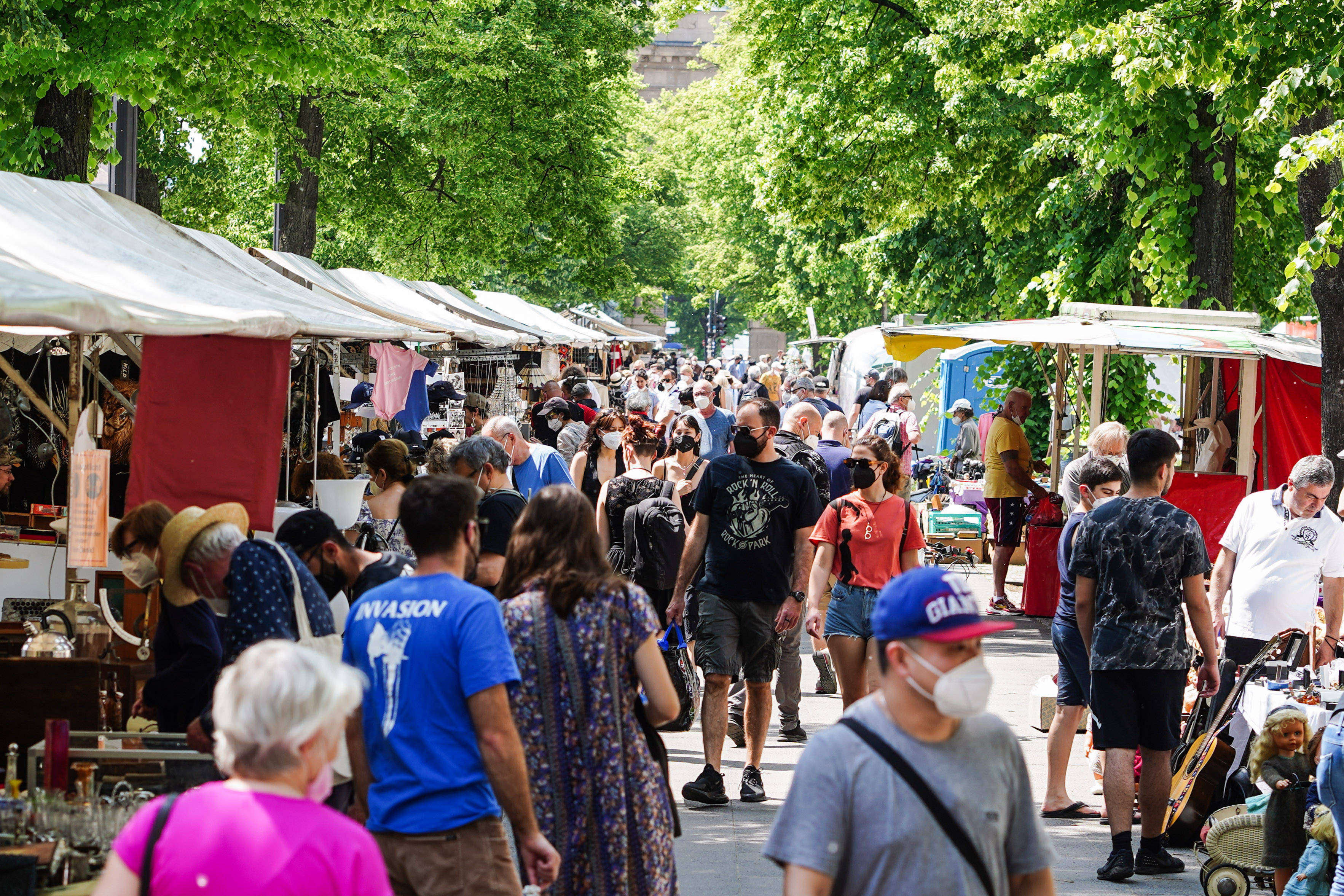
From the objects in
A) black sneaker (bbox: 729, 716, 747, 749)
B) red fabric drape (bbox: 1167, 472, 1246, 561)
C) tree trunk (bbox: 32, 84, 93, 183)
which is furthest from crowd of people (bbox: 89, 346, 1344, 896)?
red fabric drape (bbox: 1167, 472, 1246, 561)

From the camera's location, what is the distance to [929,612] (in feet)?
9.16

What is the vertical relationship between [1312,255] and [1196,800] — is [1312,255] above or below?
above

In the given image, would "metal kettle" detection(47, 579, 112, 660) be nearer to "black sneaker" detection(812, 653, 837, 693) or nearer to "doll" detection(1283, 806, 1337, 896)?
"black sneaker" detection(812, 653, 837, 693)

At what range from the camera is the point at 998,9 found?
51.9ft

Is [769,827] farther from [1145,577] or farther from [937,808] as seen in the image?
[937,808]

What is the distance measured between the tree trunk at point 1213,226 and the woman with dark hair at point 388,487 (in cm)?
918

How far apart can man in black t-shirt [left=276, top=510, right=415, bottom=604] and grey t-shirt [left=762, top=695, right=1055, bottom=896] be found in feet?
7.25

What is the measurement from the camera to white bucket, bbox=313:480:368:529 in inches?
385

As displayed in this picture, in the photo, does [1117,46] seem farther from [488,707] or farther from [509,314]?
[509,314]

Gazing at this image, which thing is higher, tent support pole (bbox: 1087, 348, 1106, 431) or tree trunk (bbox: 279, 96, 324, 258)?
tree trunk (bbox: 279, 96, 324, 258)

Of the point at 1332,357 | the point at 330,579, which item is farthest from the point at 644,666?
the point at 1332,357

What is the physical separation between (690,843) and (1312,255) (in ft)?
17.2

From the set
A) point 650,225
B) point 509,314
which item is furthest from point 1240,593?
point 650,225

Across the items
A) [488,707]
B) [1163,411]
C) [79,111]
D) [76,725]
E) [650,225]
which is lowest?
[76,725]
